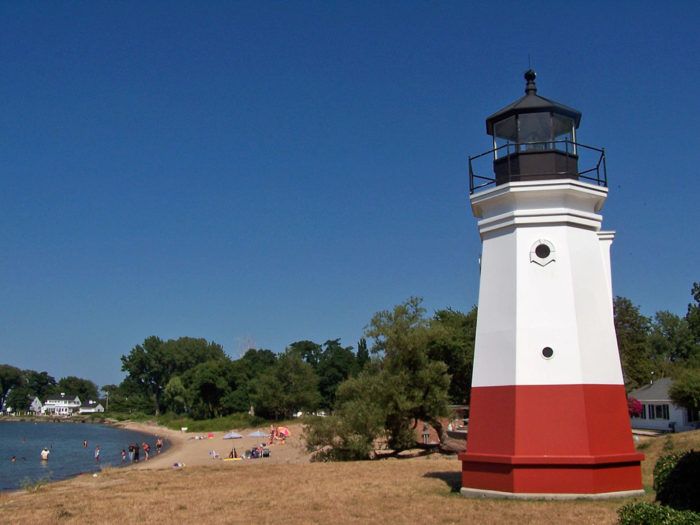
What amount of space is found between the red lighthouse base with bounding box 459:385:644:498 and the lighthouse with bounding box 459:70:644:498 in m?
0.02

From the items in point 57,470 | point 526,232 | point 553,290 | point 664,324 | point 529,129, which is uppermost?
point 664,324

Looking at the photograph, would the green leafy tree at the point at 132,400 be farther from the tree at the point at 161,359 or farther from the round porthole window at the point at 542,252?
the round porthole window at the point at 542,252

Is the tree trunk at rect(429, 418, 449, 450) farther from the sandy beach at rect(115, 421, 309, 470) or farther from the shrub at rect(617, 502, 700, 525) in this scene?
the shrub at rect(617, 502, 700, 525)

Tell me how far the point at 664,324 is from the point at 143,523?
94.6 m

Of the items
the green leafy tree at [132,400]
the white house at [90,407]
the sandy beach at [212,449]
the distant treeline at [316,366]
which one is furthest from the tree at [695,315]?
the white house at [90,407]

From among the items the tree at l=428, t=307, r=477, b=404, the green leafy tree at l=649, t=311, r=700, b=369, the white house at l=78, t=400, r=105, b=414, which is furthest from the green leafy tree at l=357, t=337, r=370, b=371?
the white house at l=78, t=400, r=105, b=414

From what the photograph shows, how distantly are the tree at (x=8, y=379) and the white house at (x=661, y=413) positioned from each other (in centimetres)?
16982

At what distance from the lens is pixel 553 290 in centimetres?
1502

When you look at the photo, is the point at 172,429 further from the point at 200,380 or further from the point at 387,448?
the point at 387,448

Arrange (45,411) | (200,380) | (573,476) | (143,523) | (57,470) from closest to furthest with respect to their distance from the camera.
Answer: (143,523) < (573,476) < (57,470) < (200,380) < (45,411)

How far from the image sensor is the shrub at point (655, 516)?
878 cm

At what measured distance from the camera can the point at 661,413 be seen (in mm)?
48844

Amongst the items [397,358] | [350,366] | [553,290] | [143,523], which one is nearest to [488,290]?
[553,290]

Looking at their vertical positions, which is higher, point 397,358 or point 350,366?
point 350,366
